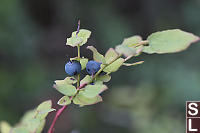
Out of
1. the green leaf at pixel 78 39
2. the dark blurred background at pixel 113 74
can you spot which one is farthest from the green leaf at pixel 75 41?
the dark blurred background at pixel 113 74

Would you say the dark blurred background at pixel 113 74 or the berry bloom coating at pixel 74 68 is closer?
the berry bloom coating at pixel 74 68

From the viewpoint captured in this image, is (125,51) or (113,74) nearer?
(125,51)

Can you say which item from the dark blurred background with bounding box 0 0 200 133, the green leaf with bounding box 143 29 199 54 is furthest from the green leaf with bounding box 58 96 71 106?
the dark blurred background with bounding box 0 0 200 133

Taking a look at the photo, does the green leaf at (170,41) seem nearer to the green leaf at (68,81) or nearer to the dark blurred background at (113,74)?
the green leaf at (68,81)

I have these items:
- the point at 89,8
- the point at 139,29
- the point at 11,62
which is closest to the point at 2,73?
the point at 11,62

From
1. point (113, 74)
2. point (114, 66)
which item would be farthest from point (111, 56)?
point (113, 74)

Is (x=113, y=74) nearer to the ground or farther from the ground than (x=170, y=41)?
farther from the ground

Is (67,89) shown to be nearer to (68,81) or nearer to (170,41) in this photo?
(68,81)
